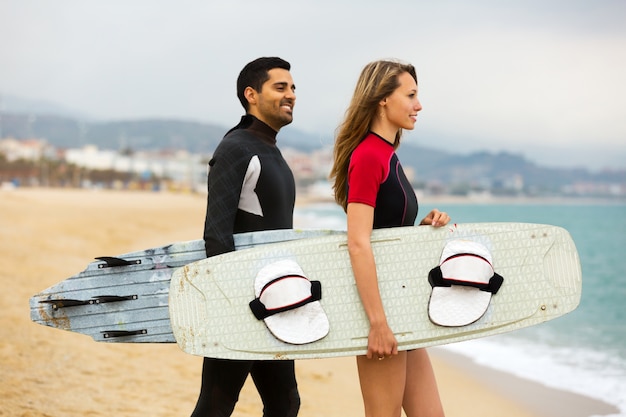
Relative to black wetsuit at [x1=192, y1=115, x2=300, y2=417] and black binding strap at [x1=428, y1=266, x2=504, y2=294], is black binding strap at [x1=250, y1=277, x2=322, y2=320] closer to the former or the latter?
black wetsuit at [x1=192, y1=115, x2=300, y2=417]

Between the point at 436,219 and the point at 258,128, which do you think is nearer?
the point at 436,219

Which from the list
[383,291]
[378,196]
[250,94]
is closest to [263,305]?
[383,291]

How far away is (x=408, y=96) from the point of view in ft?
7.61

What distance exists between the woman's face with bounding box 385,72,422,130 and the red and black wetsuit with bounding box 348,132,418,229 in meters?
0.08

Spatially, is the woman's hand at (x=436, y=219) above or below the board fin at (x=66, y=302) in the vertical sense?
above

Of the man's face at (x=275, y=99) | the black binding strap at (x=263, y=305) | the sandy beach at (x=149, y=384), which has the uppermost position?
the man's face at (x=275, y=99)

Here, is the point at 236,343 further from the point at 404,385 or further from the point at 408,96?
the point at 408,96

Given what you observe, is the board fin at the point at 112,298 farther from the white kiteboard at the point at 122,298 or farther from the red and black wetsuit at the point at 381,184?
the red and black wetsuit at the point at 381,184

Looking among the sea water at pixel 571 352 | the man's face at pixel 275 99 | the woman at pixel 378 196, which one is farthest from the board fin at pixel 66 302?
the sea water at pixel 571 352

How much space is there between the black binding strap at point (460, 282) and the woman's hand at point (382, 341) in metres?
0.25

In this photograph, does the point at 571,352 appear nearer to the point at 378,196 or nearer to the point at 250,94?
the point at 250,94

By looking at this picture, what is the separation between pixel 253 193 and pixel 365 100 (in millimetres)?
604

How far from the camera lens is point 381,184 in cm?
222

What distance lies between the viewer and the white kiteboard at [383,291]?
2.32 m
